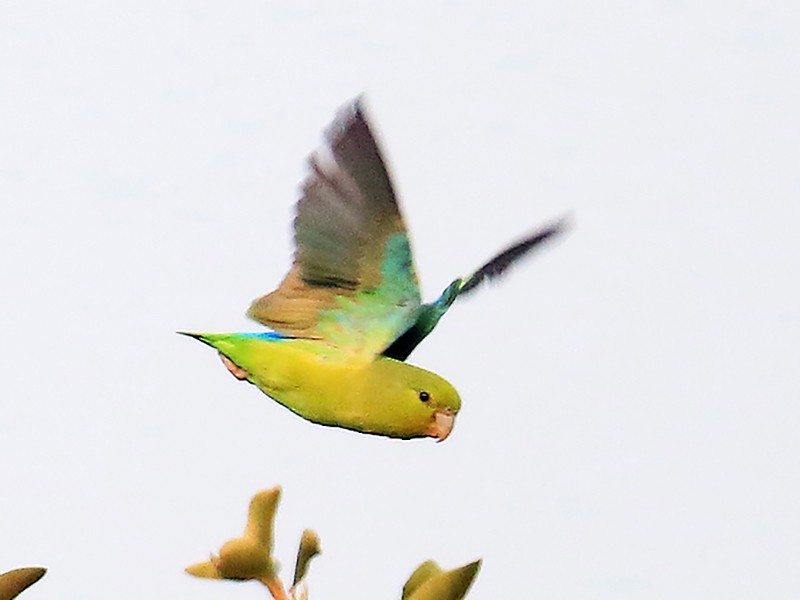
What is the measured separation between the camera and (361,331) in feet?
2.39

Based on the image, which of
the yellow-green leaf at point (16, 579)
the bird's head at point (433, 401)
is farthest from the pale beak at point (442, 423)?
the yellow-green leaf at point (16, 579)

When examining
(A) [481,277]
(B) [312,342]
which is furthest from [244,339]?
(A) [481,277]

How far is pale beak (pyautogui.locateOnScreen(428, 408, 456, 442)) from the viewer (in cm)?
73

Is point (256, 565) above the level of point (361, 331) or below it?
below

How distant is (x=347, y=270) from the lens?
740mm

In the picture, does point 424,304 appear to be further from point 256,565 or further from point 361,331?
point 256,565

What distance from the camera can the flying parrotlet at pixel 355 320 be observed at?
0.72 meters

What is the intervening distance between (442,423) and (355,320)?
0.08 metres

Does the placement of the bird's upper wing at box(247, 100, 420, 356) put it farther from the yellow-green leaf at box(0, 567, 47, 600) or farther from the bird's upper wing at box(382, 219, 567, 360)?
the yellow-green leaf at box(0, 567, 47, 600)

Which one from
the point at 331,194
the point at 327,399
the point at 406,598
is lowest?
the point at 406,598

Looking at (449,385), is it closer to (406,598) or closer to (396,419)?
(396,419)

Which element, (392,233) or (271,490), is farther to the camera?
(392,233)

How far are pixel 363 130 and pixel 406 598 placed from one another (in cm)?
25

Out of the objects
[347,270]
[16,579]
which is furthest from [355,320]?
[16,579]
